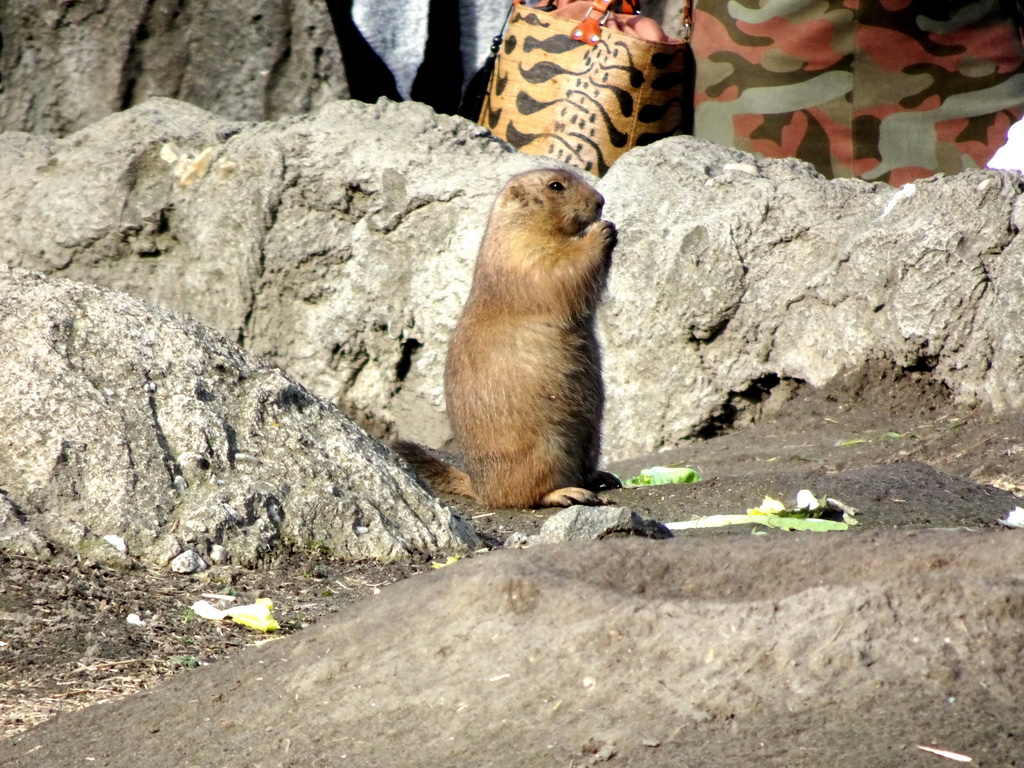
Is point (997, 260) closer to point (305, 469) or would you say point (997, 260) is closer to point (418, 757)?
point (305, 469)

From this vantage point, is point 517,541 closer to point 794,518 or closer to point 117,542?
point 794,518

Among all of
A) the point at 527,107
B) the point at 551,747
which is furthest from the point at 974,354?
the point at 551,747

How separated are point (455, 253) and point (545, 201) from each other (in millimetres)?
2164

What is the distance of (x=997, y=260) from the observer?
768cm

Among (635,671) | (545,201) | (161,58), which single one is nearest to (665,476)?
(545,201)

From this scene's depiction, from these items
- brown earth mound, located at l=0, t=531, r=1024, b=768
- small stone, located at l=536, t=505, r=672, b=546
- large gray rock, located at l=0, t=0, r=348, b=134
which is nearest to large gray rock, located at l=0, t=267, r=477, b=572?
small stone, located at l=536, t=505, r=672, b=546

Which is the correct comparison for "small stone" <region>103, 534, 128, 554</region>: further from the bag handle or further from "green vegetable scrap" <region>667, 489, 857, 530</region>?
the bag handle

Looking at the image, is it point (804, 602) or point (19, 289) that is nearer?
point (804, 602)

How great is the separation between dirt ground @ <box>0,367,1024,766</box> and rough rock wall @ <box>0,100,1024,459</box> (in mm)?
1064

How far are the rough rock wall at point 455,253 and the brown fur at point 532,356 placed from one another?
5.04ft

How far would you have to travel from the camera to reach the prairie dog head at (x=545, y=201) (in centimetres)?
778

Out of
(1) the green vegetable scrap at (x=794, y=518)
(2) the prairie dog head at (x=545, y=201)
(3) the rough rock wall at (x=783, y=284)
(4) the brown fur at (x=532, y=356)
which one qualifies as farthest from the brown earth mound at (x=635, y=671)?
(3) the rough rock wall at (x=783, y=284)

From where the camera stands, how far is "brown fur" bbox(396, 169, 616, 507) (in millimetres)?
7375

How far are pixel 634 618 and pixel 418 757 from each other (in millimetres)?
632
